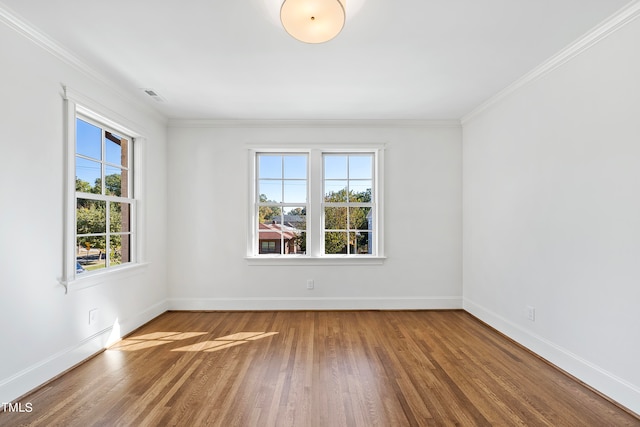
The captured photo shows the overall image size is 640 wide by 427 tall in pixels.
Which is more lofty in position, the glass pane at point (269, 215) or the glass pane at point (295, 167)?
the glass pane at point (295, 167)

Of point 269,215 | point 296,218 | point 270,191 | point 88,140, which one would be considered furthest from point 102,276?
point 296,218

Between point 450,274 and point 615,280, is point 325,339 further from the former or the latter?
point 615,280

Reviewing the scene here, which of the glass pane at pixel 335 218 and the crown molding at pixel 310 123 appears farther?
the glass pane at pixel 335 218

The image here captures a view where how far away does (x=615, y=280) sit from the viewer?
219cm

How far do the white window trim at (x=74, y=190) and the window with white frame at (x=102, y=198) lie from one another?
0.05 metres

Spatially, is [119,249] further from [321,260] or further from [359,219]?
[359,219]

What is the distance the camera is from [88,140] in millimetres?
3025

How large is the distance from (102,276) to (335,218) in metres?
2.80

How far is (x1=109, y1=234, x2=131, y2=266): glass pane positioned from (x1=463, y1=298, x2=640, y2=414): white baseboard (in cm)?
430

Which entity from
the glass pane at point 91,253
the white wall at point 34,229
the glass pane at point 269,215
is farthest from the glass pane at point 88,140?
the glass pane at point 269,215

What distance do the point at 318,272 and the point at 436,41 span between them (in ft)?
9.93

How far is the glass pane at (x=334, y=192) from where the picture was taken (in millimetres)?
4480

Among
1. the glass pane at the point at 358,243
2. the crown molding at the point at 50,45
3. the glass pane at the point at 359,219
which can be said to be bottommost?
the glass pane at the point at 358,243

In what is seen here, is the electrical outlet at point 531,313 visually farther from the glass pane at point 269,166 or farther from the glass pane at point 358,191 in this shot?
the glass pane at point 269,166
